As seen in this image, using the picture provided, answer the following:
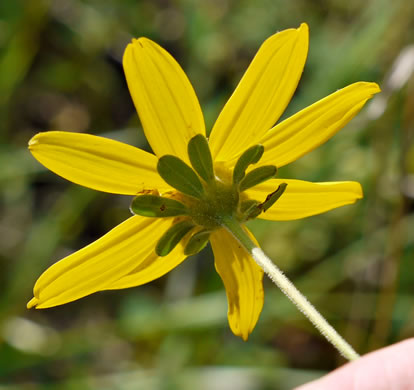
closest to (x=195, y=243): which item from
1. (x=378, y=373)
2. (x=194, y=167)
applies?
(x=194, y=167)

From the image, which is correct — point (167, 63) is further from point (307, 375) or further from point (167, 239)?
point (307, 375)

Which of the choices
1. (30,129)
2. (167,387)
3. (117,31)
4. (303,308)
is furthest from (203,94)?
(303,308)

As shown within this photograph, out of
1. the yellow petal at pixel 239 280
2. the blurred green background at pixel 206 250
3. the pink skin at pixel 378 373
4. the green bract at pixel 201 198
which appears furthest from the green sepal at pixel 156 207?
the blurred green background at pixel 206 250

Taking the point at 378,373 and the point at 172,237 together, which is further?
the point at 172,237

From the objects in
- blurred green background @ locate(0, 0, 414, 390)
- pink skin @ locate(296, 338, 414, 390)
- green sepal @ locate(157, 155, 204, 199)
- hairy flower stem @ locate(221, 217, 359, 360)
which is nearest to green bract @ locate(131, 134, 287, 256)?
green sepal @ locate(157, 155, 204, 199)

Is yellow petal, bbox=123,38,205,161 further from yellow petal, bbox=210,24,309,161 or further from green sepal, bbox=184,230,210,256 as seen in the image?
green sepal, bbox=184,230,210,256

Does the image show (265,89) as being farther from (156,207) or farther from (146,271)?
(146,271)
